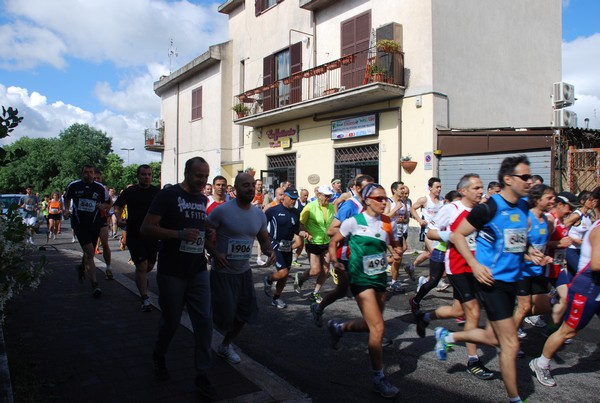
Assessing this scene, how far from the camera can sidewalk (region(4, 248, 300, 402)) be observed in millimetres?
3910

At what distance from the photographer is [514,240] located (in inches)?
150

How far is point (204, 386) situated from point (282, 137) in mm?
16773

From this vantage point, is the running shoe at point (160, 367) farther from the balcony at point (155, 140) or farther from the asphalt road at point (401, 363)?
the balcony at point (155, 140)

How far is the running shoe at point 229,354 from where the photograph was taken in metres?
4.59

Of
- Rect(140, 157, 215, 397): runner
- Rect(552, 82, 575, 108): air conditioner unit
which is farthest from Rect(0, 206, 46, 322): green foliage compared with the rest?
Rect(552, 82, 575, 108): air conditioner unit

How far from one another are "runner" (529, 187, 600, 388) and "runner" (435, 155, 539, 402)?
0.63 meters

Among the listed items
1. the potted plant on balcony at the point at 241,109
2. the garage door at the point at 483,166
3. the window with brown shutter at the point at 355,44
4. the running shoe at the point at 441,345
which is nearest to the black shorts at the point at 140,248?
the running shoe at the point at 441,345

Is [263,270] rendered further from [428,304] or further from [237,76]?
[237,76]

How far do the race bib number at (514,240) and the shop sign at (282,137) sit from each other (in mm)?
15812

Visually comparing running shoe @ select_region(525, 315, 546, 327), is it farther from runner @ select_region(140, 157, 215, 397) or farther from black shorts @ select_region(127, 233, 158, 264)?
black shorts @ select_region(127, 233, 158, 264)

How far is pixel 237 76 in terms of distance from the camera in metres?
23.6

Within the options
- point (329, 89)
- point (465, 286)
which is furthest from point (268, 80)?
point (465, 286)

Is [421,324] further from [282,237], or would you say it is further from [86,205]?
[86,205]

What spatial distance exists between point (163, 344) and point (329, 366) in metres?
1.56
